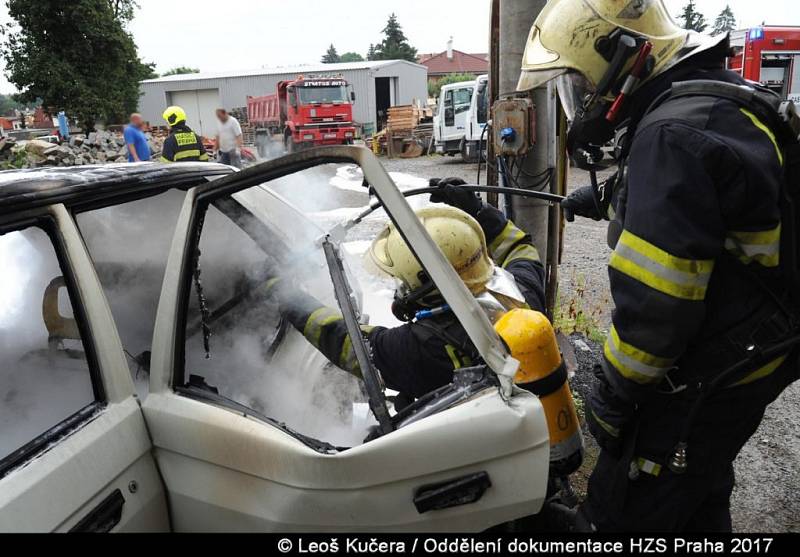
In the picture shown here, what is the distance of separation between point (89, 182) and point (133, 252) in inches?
25.0

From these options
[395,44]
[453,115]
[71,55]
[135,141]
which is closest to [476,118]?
[453,115]

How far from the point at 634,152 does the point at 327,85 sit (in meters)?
20.3

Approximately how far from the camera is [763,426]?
324 cm

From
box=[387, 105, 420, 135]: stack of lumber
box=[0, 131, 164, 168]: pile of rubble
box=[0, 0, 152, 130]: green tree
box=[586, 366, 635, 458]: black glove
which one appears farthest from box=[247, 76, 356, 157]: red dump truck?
box=[586, 366, 635, 458]: black glove

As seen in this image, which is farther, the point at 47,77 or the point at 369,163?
the point at 47,77

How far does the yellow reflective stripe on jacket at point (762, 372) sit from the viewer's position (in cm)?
166

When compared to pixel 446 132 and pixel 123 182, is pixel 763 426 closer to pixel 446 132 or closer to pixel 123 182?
pixel 123 182

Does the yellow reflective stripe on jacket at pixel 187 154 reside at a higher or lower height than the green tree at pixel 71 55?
lower

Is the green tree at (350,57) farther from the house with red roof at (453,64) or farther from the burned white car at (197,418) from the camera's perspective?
the burned white car at (197,418)

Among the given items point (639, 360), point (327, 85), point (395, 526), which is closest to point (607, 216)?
point (639, 360)

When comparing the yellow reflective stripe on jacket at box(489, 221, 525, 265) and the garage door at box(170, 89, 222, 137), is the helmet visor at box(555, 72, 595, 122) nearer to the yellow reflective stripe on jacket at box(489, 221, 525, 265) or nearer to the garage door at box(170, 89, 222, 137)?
the yellow reflective stripe on jacket at box(489, 221, 525, 265)

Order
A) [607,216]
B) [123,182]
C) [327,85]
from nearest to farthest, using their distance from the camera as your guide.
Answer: [123,182], [607,216], [327,85]

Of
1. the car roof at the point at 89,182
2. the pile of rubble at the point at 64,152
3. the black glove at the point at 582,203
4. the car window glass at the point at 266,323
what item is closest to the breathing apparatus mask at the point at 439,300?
the car window glass at the point at 266,323

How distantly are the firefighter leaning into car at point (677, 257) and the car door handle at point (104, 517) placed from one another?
1387mm
